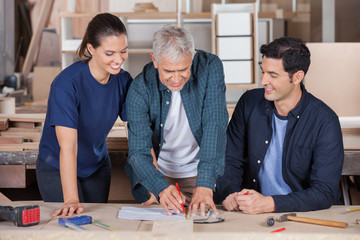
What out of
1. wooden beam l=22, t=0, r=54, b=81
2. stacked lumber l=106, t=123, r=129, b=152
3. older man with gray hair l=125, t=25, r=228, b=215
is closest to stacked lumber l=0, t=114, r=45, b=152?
stacked lumber l=106, t=123, r=129, b=152

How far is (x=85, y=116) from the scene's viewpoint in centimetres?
221

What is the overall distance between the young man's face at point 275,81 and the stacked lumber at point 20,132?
1.47 m

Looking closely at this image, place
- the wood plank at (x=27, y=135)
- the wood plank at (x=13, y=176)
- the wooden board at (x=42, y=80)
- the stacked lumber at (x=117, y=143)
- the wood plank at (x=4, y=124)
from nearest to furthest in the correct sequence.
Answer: the wood plank at (x=13, y=176), the stacked lumber at (x=117, y=143), the wood plank at (x=27, y=135), the wood plank at (x=4, y=124), the wooden board at (x=42, y=80)

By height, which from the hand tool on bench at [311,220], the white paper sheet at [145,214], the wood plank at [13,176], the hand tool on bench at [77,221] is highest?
the hand tool on bench at [77,221]

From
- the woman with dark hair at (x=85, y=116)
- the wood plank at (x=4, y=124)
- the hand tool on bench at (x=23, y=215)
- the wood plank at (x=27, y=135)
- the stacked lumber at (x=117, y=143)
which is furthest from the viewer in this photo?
the wood plank at (x=4, y=124)

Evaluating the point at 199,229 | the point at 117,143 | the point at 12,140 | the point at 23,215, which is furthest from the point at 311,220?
the point at 12,140

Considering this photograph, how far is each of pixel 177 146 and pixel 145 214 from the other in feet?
1.56

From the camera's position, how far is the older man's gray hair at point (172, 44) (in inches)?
74.6

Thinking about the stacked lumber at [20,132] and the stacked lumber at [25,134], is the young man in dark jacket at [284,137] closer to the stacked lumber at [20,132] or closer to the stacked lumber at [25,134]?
the stacked lumber at [25,134]

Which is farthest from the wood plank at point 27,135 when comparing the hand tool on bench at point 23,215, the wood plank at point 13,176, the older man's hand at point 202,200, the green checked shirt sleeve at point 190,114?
the older man's hand at point 202,200

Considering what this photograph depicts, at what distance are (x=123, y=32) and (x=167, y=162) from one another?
2.20 feet

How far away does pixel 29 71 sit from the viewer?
24.9 feet

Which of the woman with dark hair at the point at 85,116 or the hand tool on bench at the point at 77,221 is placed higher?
the woman with dark hair at the point at 85,116

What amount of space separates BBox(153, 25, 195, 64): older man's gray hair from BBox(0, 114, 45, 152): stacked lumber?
1375 millimetres
